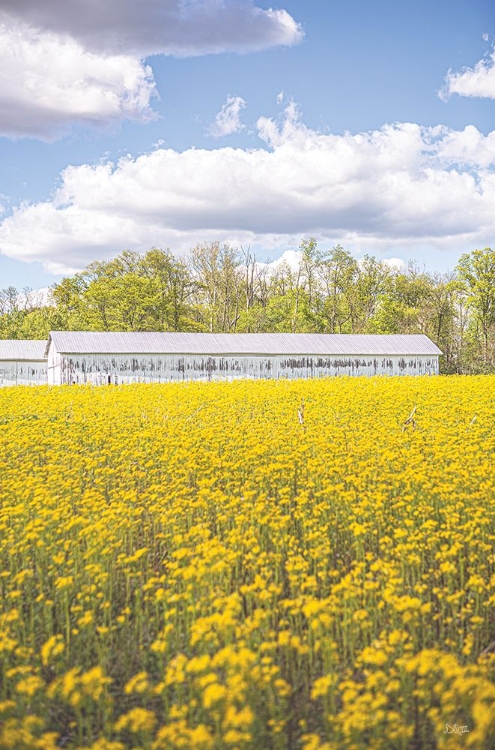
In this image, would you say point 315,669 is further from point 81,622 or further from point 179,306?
point 179,306

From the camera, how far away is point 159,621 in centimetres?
536

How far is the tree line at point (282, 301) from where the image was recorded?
52156 mm

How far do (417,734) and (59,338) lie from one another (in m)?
33.6

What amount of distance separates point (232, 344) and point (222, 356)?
4.33ft

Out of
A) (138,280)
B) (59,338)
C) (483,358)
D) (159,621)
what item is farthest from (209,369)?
(159,621)

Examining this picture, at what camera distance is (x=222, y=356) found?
36812mm

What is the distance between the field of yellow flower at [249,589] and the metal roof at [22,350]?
3079 centimetres
